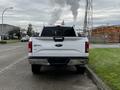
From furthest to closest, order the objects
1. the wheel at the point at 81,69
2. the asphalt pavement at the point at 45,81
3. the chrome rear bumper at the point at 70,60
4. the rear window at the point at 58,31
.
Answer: the rear window at the point at 58,31 → the wheel at the point at 81,69 → the chrome rear bumper at the point at 70,60 → the asphalt pavement at the point at 45,81

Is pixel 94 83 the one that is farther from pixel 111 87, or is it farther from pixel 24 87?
pixel 24 87

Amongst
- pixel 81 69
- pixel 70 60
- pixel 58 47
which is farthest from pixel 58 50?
pixel 81 69

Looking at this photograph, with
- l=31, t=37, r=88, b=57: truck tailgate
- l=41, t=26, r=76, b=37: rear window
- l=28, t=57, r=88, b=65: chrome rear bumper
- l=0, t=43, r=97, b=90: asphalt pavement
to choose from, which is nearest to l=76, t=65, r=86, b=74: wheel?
l=0, t=43, r=97, b=90: asphalt pavement

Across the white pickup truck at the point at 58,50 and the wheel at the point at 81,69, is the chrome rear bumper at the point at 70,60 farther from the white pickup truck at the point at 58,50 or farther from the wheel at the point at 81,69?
→ the wheel at the point at 81,69

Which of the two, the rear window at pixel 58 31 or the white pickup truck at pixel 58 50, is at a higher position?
the rear window at pixel 58 31

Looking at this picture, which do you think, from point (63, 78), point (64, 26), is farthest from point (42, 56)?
point (64, 26)

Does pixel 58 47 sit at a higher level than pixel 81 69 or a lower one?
higher

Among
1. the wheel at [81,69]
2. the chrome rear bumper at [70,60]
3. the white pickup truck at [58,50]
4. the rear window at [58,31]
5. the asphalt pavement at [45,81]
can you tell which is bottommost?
the asphalt pavement at [45,81]

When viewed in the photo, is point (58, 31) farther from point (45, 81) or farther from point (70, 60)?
point (45, 81)

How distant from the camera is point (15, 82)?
11.0 meters

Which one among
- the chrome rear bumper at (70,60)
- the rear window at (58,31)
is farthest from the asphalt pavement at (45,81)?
the rear window at (58,31)

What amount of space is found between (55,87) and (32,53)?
216 centimetres

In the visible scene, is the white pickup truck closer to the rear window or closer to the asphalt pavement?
the asphalt pavement

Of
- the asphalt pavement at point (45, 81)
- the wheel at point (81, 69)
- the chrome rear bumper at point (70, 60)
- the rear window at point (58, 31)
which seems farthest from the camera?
the rear window at point (58, 31)
